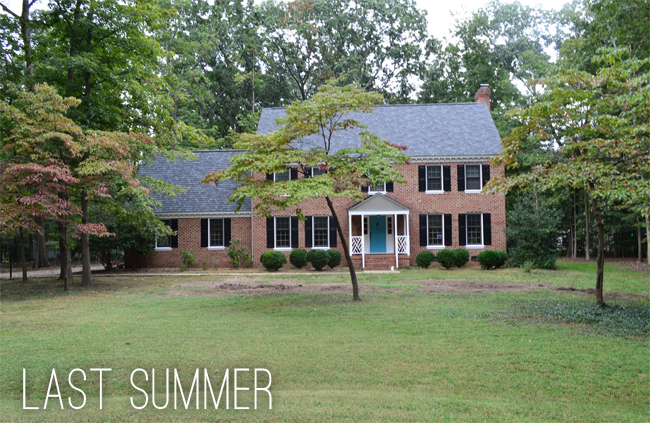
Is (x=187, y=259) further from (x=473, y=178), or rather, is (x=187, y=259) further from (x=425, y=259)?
(x=473, y=178)

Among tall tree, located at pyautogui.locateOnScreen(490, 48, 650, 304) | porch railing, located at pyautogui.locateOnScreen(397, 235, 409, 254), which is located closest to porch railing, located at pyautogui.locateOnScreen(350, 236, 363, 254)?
porch railing, located at pyautogui.locateOnScreen(397, 235, 409, 254)

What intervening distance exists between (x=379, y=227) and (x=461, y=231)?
4011mm

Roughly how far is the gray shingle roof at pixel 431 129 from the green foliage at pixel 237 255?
19.2 ft

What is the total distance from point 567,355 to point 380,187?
18.4 m

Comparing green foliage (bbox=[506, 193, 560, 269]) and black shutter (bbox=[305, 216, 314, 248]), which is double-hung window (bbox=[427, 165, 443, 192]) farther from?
black shutter (bbox=[305, 216, 314, 248])

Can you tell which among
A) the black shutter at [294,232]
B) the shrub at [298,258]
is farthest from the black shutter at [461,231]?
the black shutter at [294,232]

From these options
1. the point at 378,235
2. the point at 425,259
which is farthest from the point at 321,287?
the point at 378,235

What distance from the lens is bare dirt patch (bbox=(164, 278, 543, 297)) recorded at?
14.8m

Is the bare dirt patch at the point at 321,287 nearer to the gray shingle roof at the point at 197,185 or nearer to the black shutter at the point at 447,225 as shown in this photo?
the black shutter at the point at 447,225

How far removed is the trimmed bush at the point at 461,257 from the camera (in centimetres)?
2323

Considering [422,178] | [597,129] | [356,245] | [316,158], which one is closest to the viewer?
[597,129]

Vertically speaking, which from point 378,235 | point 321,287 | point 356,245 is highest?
point 378,235

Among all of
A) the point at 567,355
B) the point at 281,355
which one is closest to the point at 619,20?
the point at 567,355

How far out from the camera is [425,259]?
924 inches
